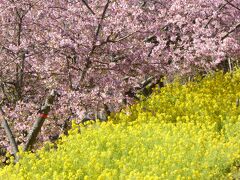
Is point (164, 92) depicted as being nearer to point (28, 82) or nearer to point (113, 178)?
point (28, 82)

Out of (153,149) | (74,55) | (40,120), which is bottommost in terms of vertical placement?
(153,149)

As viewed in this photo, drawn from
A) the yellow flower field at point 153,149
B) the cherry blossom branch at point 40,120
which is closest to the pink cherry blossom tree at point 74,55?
the cherry blossom branch at point 40,120

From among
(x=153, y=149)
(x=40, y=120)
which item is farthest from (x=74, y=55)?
(x=153, y=149)

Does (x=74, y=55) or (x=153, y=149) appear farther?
(x=74, y=55)

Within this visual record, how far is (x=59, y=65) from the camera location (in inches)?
482

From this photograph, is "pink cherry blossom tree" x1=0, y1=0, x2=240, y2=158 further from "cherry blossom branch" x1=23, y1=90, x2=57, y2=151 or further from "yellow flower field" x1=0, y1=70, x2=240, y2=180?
"yellow flower field" x1=0, y1=70, x2=240, y2=180

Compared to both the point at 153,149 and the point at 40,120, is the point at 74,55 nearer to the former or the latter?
the point at 40,120

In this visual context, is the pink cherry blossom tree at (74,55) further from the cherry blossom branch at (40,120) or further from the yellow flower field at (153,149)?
the yellow flower field at (153,149)

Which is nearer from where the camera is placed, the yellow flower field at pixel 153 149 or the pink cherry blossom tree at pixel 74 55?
the yellow flower field at pixel 153 149

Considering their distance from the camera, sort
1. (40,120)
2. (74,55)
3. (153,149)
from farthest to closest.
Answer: (74,55) → (40,120) → (153,149)

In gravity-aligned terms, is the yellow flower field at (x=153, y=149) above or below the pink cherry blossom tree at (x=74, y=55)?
below

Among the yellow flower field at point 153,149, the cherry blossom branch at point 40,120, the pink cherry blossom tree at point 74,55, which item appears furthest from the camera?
the pink cherry blossom tree at point 74,55

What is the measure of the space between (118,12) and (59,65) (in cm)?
186

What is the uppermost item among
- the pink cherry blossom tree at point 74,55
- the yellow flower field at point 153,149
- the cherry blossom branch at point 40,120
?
the pink cherry blossom tree at point 74,55
